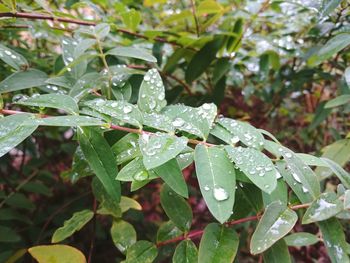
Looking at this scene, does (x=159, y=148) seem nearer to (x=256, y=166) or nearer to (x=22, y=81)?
(x=256, y=166)

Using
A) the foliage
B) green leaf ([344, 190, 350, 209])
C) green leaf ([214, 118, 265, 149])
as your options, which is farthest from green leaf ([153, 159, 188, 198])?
green leaf ([344, 190, 350, 209])

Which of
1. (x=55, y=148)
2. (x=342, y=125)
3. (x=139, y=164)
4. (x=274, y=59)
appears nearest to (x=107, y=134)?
(x=139, y=164)

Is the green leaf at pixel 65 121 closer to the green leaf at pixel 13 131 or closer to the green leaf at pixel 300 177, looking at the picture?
the green leaf at pixel 13 131

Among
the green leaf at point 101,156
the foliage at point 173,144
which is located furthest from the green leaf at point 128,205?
the green leaf at point 101,156

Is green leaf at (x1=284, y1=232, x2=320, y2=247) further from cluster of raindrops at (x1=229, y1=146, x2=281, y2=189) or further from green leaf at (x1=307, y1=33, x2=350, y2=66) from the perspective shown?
green leaf at (x1=307, y1=33, x2=350, y2=66)

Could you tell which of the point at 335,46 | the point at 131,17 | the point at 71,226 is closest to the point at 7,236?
the point at 71,226

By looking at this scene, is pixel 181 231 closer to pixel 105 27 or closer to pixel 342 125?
pixel 105 27
